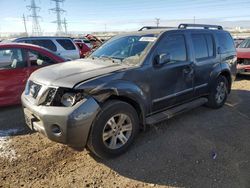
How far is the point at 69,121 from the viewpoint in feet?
10.3

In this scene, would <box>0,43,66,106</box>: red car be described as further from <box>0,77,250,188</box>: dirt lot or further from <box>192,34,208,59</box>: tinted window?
<box>192,34,208,59</box>: tinted window

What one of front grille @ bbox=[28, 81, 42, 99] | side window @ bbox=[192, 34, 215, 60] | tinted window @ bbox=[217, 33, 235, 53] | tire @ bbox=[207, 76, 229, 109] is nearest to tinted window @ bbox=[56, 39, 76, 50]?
tinted window @ bbox=[217, 33, 235, 53]

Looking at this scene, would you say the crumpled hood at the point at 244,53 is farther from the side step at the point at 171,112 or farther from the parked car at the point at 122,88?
the side step at the point at 171,112

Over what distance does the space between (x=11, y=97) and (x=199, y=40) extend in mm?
4274

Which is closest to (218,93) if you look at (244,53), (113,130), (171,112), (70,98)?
(171,112)

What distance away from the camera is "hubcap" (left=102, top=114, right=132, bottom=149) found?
359 cm

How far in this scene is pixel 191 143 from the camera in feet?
13.6

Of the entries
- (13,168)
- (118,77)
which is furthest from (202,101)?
(13,168)

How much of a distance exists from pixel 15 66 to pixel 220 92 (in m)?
4.79

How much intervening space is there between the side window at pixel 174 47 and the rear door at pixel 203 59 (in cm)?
36

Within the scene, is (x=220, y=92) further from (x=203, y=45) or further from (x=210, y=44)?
(x=203, y=45)

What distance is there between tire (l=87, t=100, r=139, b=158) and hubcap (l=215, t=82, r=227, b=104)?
2766 millimetres

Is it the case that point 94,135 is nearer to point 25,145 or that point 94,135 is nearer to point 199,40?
point 25,145

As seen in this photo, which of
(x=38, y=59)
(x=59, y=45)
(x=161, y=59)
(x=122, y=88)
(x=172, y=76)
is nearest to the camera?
(x=122, y=88)
